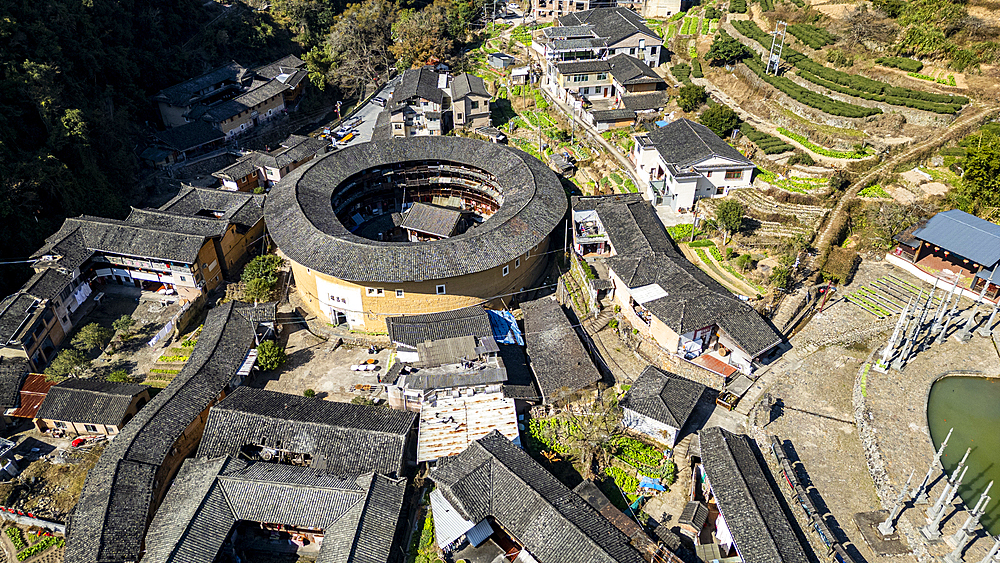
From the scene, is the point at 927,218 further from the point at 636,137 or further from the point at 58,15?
the point at 58,15

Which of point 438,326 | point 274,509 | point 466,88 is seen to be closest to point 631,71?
point 466,88

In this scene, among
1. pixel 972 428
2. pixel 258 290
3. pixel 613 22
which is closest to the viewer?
pixel 972 428

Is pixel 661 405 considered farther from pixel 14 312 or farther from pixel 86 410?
pixel 14 312

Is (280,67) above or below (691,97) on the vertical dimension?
above

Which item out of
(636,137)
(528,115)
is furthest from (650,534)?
(528,115)

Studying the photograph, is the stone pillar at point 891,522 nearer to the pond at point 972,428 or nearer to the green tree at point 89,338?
the pond at point 972,428

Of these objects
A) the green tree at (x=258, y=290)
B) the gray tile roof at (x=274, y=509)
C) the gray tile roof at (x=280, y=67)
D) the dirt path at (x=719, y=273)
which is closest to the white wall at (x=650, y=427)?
the gray tile roof at (x=274, y=509)

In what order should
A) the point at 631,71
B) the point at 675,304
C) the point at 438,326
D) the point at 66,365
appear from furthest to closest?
the point at 631,71, the point at 66,365, the point at 438,326, the point at 675,304
